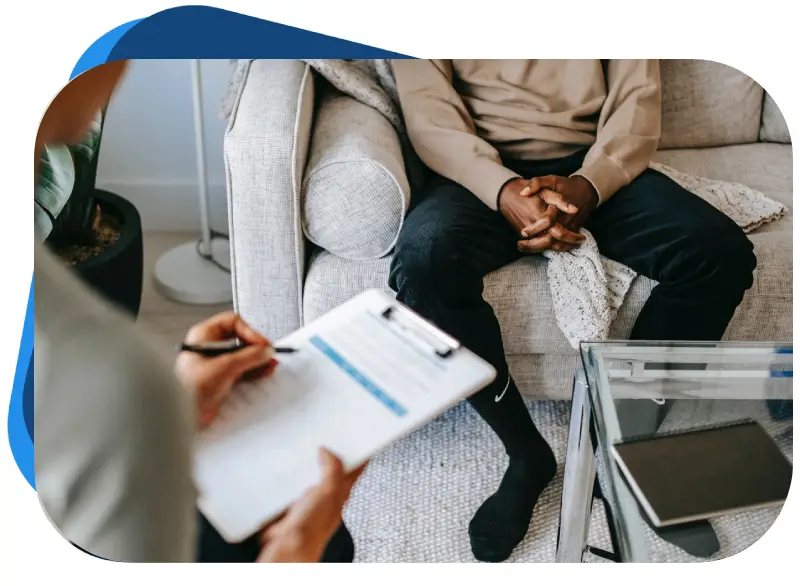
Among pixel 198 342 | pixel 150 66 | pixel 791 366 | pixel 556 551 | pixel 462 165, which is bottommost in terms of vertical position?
pixel 556 551

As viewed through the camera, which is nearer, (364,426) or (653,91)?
(364,426)

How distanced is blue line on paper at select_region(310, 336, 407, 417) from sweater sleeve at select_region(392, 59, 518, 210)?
0.93ft

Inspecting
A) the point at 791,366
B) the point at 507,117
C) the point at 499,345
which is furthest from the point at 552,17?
the point at 791,366

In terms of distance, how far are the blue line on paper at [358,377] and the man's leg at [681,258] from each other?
342 mm

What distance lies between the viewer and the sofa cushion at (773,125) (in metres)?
1.06

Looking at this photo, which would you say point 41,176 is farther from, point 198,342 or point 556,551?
point 556,551

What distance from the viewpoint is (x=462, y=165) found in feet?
3.50

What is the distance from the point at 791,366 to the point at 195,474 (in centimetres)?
80

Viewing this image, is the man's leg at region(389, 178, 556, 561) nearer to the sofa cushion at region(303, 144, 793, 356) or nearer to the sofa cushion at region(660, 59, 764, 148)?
the sofa cushion at region(303, 144, 793, 356)

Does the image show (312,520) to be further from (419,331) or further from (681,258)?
(681,258)

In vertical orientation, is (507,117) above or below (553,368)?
above

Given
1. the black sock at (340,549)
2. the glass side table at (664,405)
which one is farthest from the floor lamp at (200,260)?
the glass side table at (664,405)

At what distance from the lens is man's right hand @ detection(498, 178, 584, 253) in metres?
1.04

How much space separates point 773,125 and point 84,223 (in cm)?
94
